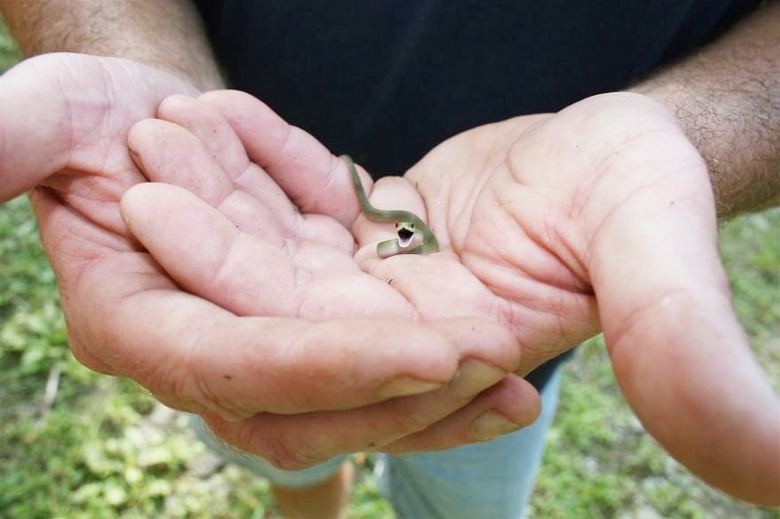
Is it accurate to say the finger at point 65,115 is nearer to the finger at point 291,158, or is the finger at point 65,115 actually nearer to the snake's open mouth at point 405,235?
the finger at point 291,158

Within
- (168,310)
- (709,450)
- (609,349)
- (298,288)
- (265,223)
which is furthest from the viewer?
(265,223)

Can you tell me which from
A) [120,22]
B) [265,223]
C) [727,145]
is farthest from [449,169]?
[120,22]

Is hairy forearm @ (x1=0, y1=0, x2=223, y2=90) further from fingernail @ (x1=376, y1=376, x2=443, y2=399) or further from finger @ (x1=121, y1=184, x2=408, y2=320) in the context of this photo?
fingernail @ (x1=376, y1=376, x2=443, y2=399)

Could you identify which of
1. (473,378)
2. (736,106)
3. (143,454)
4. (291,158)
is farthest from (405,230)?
(143,454)

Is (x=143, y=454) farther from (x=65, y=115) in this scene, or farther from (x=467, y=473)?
(x=65, y=115)

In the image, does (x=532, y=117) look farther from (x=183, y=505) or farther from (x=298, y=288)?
(x=183, y=505)

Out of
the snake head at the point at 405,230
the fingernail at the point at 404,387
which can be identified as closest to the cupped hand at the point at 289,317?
the fingernail at the point at 404,387

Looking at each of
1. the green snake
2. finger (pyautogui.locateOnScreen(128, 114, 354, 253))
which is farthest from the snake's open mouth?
finger (pyautogui.locateOnScreen(128, 114, 354, 253))
